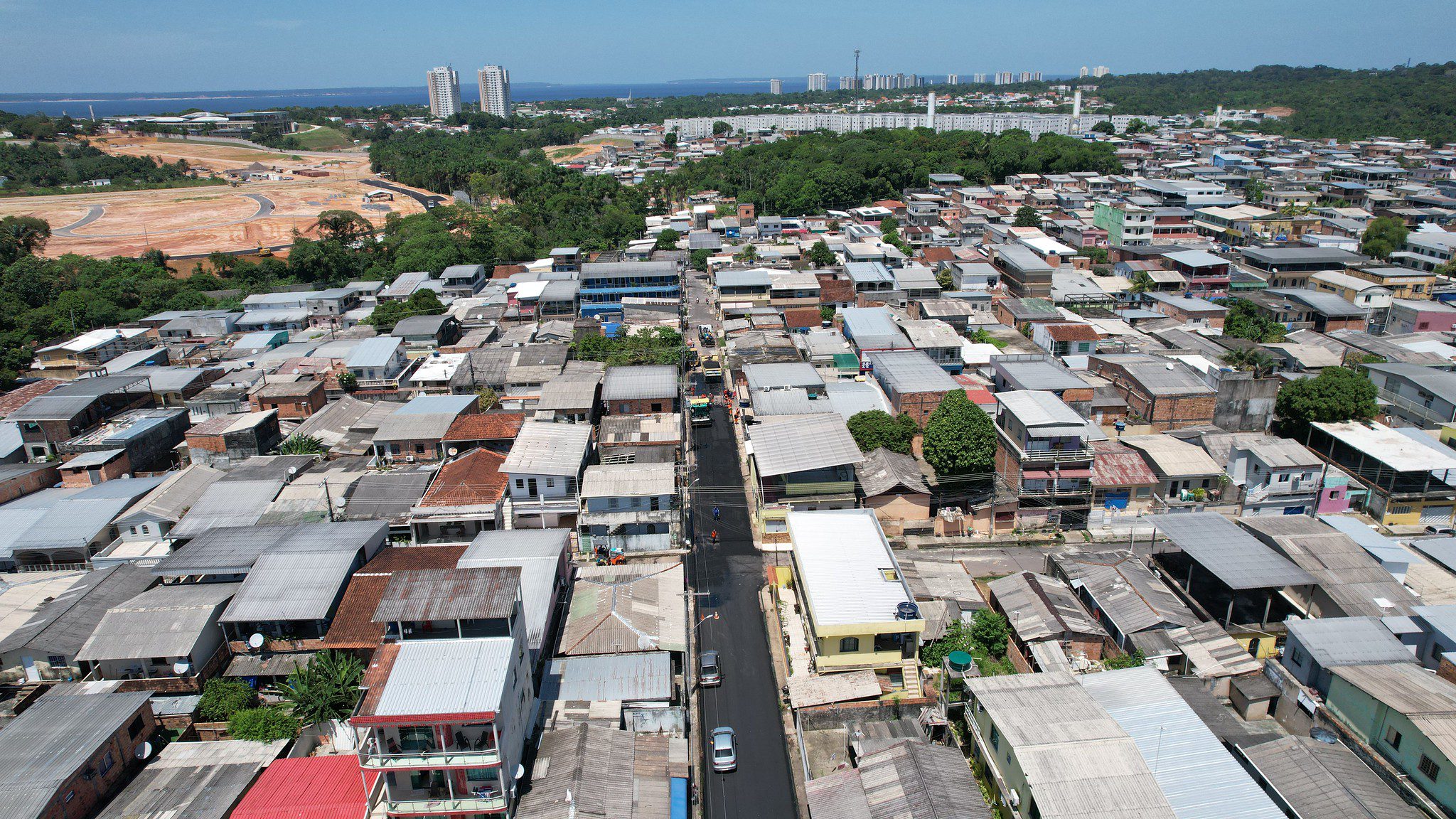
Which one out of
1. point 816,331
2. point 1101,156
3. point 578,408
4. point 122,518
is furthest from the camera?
point 1101,156

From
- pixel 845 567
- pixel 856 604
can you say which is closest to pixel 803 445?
pixel 845 567

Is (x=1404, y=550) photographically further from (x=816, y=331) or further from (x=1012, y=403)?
(x=816, y=331)

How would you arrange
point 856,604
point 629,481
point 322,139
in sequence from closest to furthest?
point 856,604
point 629,481
point 322,139

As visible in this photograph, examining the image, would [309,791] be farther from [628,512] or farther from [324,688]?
[628,512]

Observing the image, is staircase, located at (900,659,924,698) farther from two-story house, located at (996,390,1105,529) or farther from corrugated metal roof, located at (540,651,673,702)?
two-story house, located at (996,390,1105,529)

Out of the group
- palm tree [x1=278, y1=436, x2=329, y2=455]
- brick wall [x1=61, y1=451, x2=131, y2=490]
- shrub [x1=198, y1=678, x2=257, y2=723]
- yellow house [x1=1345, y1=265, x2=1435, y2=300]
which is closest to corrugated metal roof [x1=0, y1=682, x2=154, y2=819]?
shrub [x1=198, y1=678, x2=257, y2=723]

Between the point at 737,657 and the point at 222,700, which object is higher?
the point at 222,700

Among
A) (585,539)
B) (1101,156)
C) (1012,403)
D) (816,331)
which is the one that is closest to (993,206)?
(1101,156)
